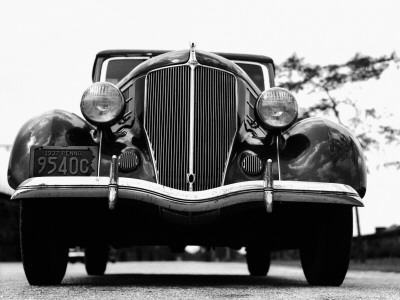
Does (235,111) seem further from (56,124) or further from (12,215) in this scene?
(12,215)

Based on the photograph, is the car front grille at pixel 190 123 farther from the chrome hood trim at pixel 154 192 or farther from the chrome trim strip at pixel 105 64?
the chrome trim strip at pixel 105 64

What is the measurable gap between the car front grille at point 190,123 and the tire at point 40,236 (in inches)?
31.9

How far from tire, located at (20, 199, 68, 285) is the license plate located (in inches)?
8.6

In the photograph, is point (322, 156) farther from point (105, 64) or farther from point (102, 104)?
point (105, 64)

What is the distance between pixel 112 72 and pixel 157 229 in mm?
2485

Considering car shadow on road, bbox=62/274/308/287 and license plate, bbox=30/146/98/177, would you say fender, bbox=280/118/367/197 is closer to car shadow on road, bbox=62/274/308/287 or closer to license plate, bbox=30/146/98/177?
car shadow on road, bbox=62/274/308/287

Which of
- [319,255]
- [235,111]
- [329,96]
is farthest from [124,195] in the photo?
[329,96]

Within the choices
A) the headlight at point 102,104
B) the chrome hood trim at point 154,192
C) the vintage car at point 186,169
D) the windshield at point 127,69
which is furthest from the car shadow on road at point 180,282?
the windshield at point 127,69

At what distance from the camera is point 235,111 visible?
16.9 feet

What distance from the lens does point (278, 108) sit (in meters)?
4.93

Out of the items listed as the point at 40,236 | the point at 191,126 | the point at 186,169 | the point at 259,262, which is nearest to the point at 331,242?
the point at 186,169

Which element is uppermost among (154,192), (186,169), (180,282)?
(186,169)

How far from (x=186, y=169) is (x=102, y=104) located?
74cm

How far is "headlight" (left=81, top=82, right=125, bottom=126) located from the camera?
4.81 metres
